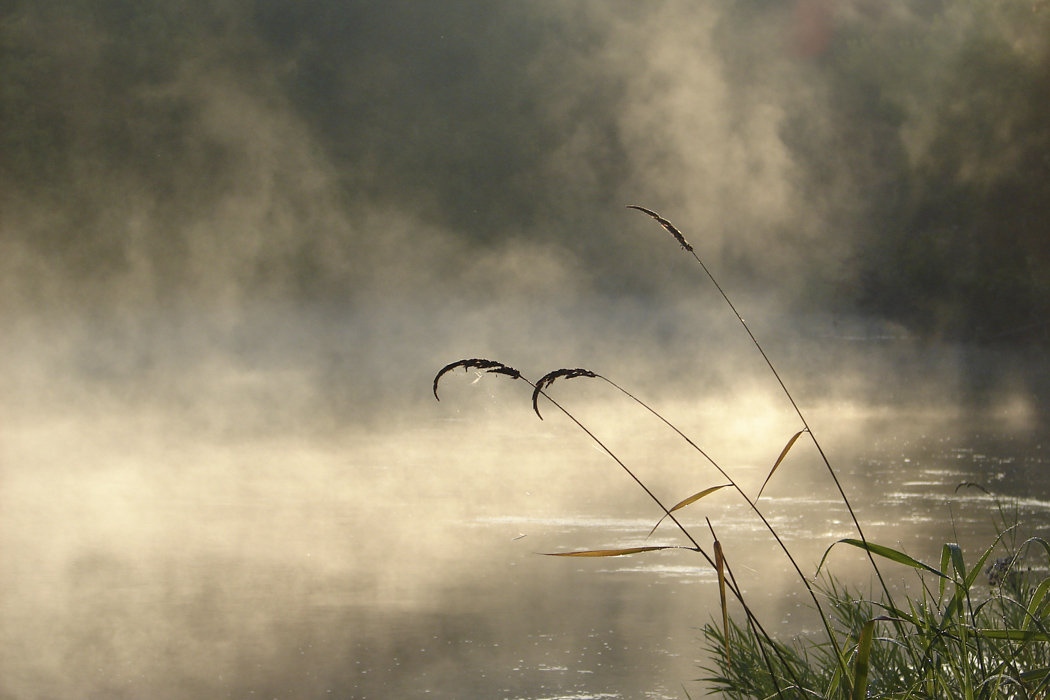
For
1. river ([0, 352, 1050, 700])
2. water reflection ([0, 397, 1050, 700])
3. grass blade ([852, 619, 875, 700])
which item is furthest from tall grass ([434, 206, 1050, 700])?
water reflection ([0, 397, 1050, 700])

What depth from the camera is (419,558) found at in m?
4.83

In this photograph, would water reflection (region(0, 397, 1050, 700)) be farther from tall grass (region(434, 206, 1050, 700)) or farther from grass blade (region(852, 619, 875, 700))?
grass blade (region(852, 619, 875, 700))

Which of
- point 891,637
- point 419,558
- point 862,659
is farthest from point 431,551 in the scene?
point 862,659

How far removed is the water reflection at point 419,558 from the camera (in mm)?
3361

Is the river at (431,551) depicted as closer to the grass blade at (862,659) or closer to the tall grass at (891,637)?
the tall grass at (891,637)

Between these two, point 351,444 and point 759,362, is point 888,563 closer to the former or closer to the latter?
point 351,444

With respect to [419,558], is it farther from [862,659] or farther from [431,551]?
[862,659]

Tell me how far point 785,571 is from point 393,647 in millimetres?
1672

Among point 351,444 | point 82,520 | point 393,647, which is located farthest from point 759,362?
point 393,647

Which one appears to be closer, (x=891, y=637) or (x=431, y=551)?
(x=891, y=637)

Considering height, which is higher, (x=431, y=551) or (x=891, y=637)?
(x=431, y=551)

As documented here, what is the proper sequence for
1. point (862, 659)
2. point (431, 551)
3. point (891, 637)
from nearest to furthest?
point (862, 659) < point (891, 637) < point (431, 551)

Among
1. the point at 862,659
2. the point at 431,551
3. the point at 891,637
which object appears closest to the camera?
the point at 862,659

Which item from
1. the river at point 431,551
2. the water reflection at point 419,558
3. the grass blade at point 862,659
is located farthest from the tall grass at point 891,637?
the water reflection at point 419,558
